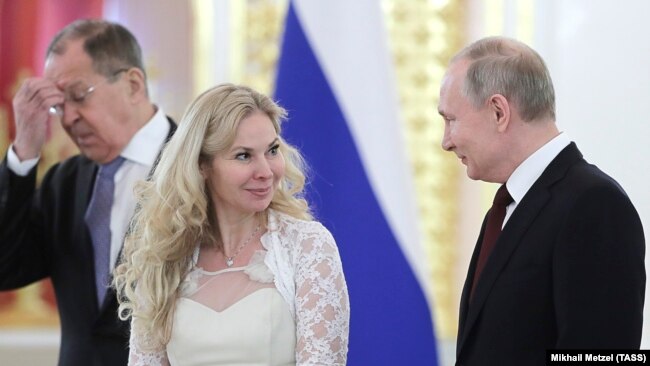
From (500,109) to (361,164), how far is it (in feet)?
4.00

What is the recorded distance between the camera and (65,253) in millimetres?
3061

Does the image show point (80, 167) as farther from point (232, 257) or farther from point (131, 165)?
point (232, 257)

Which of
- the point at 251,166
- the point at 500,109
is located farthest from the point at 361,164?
the point at 500,109

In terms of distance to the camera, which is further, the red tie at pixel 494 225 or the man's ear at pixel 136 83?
the man's ear at pixel 136 83

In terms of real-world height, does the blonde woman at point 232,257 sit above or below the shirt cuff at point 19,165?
below

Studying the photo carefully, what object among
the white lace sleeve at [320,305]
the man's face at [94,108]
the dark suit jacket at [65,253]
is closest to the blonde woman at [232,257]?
the white lace sleeve at [320,305]

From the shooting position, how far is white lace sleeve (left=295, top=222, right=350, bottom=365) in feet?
7.41

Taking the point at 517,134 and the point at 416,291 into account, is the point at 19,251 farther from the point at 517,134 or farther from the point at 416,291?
the point at 517,134

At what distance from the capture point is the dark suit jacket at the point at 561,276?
1890 mm

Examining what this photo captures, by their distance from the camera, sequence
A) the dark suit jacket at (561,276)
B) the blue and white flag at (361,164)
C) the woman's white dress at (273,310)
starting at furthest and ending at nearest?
1. the blue and white flag at (361,164)
2. the woman's white dress at (273,310)
3. the dark suit jacket at (561,276)

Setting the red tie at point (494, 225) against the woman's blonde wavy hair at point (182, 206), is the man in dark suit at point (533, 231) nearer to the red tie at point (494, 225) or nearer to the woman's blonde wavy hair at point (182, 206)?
the red tie at point (494, 225)

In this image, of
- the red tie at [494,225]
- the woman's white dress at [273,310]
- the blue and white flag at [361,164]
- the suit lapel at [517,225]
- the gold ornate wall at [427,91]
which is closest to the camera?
the suit lapel at [517,225]

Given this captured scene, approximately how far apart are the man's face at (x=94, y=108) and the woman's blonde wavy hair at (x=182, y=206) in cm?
55

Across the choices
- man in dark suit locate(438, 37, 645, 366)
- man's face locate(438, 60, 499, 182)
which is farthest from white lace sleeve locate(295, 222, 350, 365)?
man's face locate(438, 60, 499, 182)
